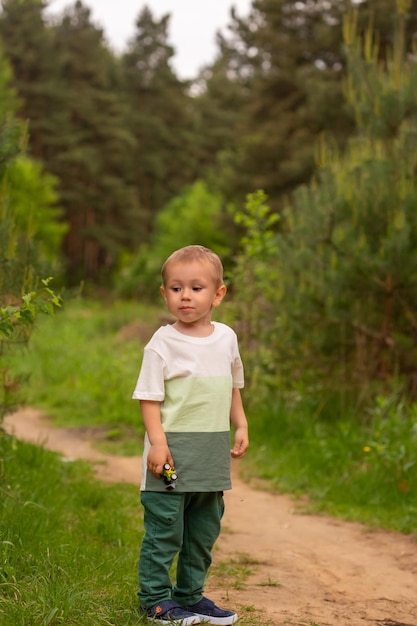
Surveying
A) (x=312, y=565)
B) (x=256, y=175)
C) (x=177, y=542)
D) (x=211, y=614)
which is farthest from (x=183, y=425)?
(x=256, y=175)

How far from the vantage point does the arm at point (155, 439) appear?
3.34 m

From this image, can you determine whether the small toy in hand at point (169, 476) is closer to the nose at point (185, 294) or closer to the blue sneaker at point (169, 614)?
the blue sneaker at point (169, 614)

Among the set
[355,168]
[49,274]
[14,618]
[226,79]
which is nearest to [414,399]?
[355,168]

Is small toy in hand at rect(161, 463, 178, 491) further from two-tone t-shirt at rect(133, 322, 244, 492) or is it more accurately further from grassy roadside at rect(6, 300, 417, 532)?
grassy roadside at rect(6, 300, 417, 532)

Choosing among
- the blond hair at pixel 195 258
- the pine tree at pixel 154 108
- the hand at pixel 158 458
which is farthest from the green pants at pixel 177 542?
the pine tree at pixel 154 108

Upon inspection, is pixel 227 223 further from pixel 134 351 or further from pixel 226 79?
pixel 226 79

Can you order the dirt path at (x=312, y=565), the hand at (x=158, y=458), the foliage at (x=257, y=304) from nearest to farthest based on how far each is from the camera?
1. the hand at (x=158, y=458)
2. the dirt path at (x=312, y=565)
3. the foliage at (x=257, y=304)

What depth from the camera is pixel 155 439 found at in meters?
3.36

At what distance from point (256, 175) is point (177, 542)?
798 inches

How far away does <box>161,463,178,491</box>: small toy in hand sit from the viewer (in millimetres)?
3344

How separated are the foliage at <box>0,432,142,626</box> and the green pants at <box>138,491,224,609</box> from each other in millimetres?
182

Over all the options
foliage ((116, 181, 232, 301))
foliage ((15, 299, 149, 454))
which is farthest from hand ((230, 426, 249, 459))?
foliage ((116, 181, 232, 301))

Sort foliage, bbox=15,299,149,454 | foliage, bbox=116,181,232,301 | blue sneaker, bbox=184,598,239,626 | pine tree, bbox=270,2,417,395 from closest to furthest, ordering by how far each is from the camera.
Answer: blue sneaker, bbox=184,598,239,626 < pine tree, bbox=270,2,417,395 < foliage, bbox=15,299,149,454 < foliage, bbox=116,181,232,301

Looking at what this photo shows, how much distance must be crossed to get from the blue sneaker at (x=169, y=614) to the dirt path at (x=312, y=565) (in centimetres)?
45
